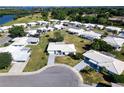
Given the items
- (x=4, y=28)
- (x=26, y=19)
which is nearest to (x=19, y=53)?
(x=4, y=28)

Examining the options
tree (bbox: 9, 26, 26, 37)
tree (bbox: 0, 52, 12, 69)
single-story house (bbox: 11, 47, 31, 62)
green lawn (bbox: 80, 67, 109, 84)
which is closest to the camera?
green lawn (bbox: 80, 67, 109, 84)

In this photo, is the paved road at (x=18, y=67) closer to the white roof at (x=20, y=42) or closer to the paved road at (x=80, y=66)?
the white roof at (x=20, y=42)

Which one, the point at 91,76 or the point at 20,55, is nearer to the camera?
the point at 91,76

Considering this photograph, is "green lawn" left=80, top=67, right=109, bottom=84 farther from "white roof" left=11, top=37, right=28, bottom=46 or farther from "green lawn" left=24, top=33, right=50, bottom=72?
"white roof" left=11, top=37, right=28, bottom=46

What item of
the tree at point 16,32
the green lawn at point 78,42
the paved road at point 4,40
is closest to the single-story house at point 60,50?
the green lawn at point 78,42

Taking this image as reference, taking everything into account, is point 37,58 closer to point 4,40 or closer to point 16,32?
point 4,40

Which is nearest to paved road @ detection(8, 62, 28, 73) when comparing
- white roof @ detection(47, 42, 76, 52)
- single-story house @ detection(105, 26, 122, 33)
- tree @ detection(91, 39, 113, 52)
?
white roof @ detection(47, 42, 76, 52)
